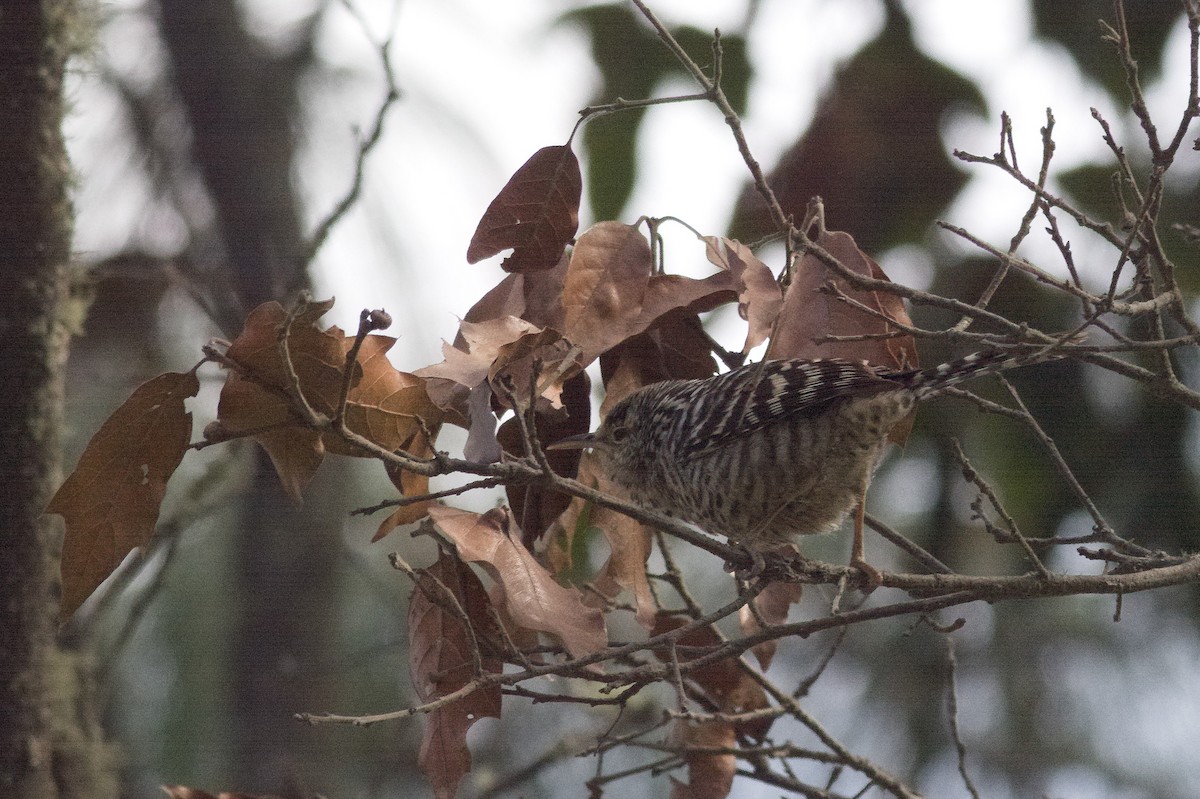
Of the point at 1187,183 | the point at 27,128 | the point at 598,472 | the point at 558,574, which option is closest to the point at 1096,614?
the point at 1187,183

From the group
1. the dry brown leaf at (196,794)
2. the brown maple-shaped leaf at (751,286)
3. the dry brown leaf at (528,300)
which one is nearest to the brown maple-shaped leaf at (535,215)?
the dry brown leaf at (528,300)

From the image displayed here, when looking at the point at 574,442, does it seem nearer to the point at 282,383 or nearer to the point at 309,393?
the point at 309,393

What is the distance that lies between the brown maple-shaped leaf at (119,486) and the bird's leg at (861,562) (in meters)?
1.41

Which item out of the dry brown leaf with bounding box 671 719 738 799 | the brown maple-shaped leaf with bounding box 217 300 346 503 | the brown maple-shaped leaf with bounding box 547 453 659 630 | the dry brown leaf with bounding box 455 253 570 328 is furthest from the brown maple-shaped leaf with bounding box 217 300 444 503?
the dry brown leaf with bounding box 671 719 738 799

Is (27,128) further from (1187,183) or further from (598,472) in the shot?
(1187,183)

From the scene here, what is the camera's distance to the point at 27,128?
292 centimetres

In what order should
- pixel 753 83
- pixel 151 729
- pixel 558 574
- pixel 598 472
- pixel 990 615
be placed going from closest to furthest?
A: 1. pixel 558 574
2. pixel 598 472
3. pixel 753 83
4. pixel 990 615
5. pixel 151 729

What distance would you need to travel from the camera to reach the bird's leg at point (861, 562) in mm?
2424

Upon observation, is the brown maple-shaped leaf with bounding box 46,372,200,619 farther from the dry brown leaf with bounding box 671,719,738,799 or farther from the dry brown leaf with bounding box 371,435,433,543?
the dry brown leaf with bounding box 671,719,738,799

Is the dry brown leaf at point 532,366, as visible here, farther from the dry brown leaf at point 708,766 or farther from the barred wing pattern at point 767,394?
the dry brown leaf at point 708,766

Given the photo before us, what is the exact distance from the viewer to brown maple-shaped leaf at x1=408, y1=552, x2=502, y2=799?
7.52 feet

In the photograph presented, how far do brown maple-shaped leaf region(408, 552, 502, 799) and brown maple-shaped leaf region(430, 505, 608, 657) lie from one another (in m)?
0.12

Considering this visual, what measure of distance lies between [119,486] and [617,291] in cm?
110

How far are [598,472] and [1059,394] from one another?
3184 mm
